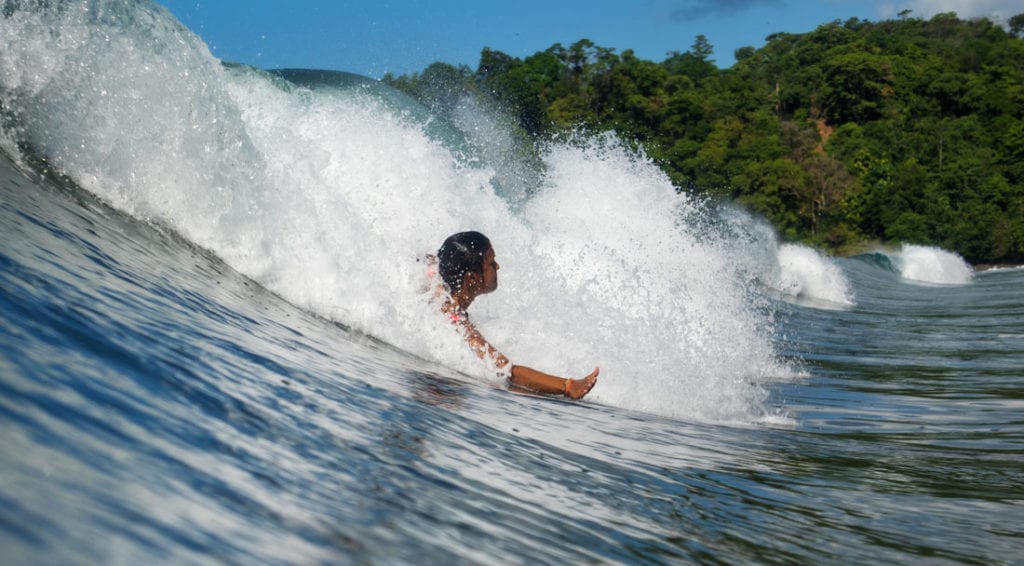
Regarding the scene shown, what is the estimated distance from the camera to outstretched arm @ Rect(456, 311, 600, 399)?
490cm

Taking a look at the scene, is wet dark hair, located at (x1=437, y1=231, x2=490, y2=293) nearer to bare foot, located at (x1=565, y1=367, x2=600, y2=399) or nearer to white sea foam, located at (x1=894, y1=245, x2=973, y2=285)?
bare foot, located at (x1=565, y1=367, x2=600, y2=399)

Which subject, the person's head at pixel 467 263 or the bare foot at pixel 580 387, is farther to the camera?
the person's head at pixel 467 263

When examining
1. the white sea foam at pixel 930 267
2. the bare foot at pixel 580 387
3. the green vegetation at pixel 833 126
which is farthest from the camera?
the green vegetation at pixel 833 126

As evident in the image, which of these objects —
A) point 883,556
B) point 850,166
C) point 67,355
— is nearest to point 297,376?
point 67,355

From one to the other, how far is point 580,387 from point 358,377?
4.99 feet

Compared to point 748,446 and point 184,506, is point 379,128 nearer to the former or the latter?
point 748,446

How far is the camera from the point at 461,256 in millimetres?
5246

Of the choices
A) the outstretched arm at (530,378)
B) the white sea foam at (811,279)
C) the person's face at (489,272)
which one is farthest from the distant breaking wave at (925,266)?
the outstretched arm at (530,378)

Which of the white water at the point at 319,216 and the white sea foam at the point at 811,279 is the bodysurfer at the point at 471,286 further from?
the white sea foam at the point at 811,279

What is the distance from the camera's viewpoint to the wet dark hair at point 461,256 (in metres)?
5.23

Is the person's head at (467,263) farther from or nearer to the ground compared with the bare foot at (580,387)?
farther from the ground

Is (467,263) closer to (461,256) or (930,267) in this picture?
(461,256)

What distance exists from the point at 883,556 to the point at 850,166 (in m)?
75.4

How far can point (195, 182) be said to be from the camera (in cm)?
A: 590
